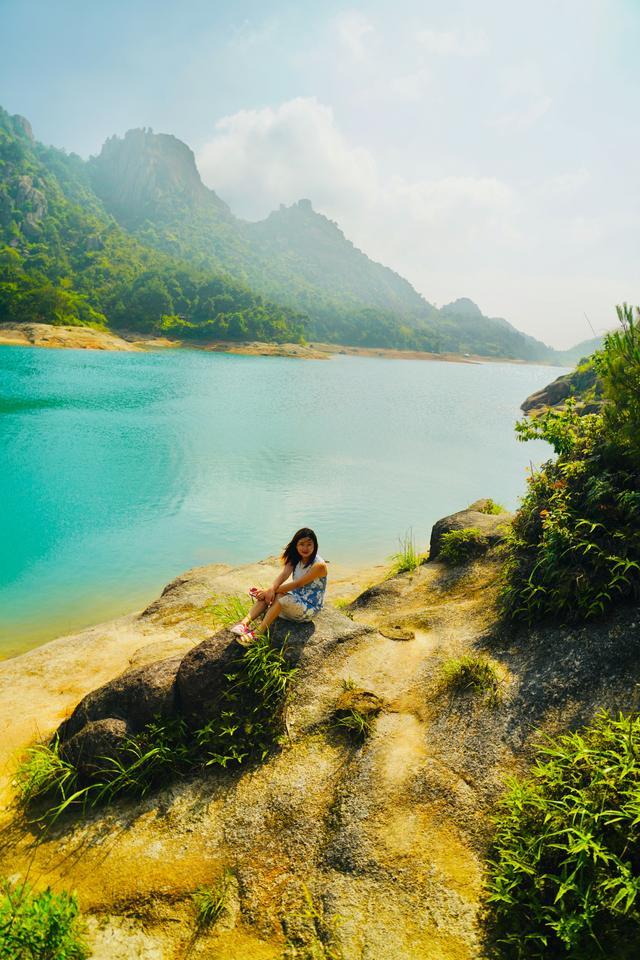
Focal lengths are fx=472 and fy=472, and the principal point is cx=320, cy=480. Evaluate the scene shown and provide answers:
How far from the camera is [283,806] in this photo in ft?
15.8

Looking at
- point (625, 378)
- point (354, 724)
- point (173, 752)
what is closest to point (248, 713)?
point (173, 752)

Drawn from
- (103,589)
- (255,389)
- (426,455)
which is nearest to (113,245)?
(255,389)

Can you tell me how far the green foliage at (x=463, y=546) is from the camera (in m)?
9.83

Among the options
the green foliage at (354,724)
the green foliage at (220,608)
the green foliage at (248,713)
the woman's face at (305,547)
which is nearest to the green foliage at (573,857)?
the green foliage at (354,724)

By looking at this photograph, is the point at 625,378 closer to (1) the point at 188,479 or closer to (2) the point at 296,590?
(2) the point at 296,590

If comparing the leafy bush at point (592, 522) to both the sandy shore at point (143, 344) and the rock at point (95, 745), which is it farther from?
the sandy shore at point (143, 344)

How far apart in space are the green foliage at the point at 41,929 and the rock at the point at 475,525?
8.46 meters

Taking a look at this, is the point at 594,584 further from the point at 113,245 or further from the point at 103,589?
the point at 113,245

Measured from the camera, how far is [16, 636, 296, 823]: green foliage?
5.37 m

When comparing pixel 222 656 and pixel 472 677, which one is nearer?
→ pixel 472 677

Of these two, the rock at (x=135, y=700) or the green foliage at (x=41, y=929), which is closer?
the green foliage at (x=41, y=929)

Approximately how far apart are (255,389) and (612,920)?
53.0 m

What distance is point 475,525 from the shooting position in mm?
10578

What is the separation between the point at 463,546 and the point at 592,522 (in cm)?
394
